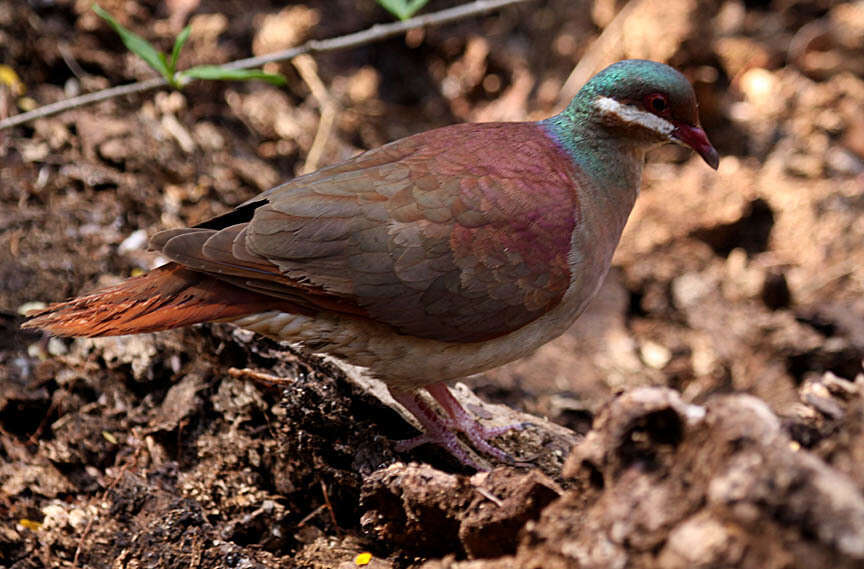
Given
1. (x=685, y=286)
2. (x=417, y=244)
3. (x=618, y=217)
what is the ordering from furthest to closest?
1. (x=685, y=286)
2. (x=618, y=217)
3. (x=417, y=244)

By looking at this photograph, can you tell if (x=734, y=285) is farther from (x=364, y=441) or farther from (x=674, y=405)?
(x=674, y=405)

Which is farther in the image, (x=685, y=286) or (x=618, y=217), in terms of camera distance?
(x=685, y=286)

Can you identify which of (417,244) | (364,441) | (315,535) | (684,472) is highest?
(417,244)

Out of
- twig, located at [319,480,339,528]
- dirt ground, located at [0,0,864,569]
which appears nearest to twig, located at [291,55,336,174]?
dirt ground, located at [0,0,864,569]

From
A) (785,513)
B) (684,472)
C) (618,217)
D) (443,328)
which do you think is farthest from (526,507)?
(618,217)

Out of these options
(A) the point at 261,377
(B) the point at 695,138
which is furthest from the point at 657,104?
(A) the point at 261,377

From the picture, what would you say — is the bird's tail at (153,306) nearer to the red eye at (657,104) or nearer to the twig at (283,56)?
the twig at (283,56)

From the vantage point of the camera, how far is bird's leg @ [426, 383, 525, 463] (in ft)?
10.6

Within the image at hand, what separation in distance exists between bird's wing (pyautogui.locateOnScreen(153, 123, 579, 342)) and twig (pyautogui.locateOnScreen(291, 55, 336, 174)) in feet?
8.91

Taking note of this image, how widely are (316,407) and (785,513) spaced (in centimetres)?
191

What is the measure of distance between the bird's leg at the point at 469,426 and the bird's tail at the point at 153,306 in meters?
0.80

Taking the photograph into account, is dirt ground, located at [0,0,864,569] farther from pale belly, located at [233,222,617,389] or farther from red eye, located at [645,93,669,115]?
red eye, located at [645,93,669,115]

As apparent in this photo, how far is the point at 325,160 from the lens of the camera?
5902mm

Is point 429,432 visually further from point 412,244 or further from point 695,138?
point 695,138
